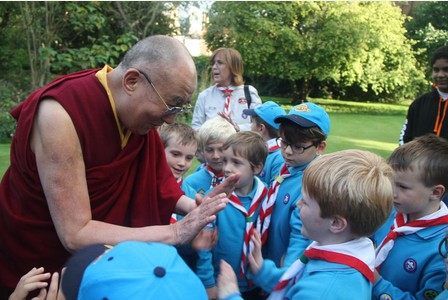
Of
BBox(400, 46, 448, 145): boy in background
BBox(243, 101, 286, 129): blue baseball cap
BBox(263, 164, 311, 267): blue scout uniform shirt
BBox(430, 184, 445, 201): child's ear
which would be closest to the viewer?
BBox(430, 184, 445, 201): child's ear

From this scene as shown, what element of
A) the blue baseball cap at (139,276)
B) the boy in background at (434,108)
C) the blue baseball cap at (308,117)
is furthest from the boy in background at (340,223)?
the boy in background at (434,108)

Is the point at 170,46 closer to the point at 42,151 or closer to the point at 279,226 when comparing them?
the point at 42,151

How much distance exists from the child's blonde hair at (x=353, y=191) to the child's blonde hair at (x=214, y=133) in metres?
1.88

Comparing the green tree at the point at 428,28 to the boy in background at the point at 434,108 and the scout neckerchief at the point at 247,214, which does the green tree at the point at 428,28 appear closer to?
the boy in background at the point at 434,108

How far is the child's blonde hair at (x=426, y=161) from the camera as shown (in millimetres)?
2551

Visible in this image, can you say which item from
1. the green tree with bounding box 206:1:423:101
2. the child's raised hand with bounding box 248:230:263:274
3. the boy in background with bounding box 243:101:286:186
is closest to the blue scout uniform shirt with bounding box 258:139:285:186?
the boy in background with bounding box 243:101:286:186

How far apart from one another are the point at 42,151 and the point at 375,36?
75.4ft

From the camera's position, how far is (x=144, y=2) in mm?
13070

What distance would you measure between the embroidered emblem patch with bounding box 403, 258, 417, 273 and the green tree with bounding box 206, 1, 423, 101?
734 inches

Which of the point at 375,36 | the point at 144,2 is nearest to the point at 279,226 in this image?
the point at 144,2

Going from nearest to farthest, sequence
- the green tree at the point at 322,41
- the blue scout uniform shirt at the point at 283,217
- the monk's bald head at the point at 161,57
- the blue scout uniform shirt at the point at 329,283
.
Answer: the blue scout uniform shirt at the point at 329,283
the monk's bald head at the point at 161,57
the blue scout uniform shirt at the point at 283,217
the green tree at the point at 322,41

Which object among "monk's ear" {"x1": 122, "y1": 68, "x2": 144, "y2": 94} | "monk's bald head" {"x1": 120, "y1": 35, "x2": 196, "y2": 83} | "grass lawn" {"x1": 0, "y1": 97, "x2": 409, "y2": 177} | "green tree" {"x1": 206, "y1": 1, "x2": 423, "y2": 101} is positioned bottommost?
"grass lawn" {"x1": 0, "y1": 97, "x2": 409, "y2": 177}

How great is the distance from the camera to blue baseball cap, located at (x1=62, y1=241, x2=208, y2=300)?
123 centimetres

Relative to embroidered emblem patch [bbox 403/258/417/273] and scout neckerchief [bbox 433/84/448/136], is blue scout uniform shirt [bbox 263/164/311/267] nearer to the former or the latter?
embroidered emblem patch [bbox 403/258/417/273]
